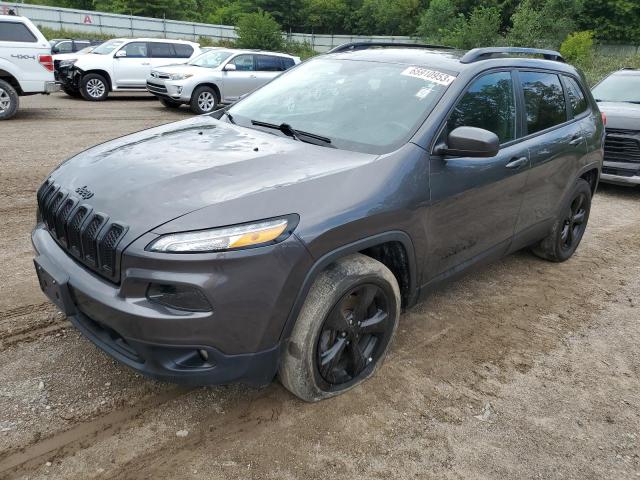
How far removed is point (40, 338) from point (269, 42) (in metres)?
32.4

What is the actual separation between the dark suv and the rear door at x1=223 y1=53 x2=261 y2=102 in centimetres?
1010

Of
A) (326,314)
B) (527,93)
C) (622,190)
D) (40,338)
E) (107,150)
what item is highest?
(527,93)

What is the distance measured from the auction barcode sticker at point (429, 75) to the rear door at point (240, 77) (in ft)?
35.3

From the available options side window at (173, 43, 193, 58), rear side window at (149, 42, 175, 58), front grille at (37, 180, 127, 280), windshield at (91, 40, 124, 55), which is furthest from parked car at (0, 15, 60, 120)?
front grille at (37, 180, 127, 280)

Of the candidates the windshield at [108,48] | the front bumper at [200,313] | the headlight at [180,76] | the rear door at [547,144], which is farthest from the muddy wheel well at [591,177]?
the windshield at [108,48]

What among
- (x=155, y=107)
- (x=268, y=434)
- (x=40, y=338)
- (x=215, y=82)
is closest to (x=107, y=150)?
(x=40, y=338)

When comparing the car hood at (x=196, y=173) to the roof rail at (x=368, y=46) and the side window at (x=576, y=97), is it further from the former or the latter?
the side window at (x=576, y=97)

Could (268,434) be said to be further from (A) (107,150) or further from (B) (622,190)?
(B) (622,190)

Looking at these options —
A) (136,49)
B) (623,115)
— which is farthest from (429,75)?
(136,49)

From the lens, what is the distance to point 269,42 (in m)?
32.8

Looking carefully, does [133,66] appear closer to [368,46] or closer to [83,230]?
[368,46]

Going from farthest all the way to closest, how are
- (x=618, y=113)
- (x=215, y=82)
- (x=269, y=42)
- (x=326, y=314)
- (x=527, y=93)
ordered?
(x=269, y=42), (x=215, y=82), (x=618, y=113), (x=527, y=93), (x=326, y=314)

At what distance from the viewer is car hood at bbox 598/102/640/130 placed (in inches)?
289

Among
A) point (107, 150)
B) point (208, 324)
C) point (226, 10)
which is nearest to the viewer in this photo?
point (208, 324)
